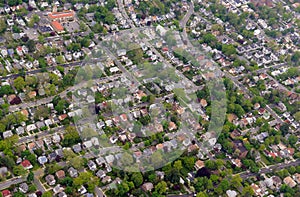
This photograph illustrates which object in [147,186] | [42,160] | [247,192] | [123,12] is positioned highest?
[123,12]

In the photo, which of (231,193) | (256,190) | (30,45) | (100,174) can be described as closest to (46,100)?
(30,45)

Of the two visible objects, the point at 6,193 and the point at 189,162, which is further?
the point at 189,162

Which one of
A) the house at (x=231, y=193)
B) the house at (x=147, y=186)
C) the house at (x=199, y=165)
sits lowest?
the house at (x=147, y=186)

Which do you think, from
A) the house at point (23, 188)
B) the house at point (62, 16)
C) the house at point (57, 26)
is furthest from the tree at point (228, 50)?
the house at point (23, 188)

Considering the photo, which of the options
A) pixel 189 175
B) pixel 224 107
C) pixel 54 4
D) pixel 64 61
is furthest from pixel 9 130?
pixel 54 4

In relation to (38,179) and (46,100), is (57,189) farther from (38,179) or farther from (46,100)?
(46,100)

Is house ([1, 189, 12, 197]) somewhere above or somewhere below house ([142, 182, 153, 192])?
below

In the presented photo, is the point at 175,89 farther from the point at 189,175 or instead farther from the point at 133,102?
the point at 189,175

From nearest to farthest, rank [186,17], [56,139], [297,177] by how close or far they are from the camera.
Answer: [56,139], [297,177], [186,17]

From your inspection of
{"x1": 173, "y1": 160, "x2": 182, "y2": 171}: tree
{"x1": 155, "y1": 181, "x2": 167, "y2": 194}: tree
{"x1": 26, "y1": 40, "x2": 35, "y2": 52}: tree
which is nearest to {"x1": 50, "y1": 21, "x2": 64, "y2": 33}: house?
{"x1": 26, "y1": 40, "x2": 35, "y2": 52}: tree

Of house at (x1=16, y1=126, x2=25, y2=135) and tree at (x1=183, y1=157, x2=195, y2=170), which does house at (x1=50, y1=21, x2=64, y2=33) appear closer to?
house at (x1=16, y1=126, x2=25, y2=135)

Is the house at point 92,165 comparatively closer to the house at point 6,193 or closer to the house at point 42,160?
the house at point 42,160
